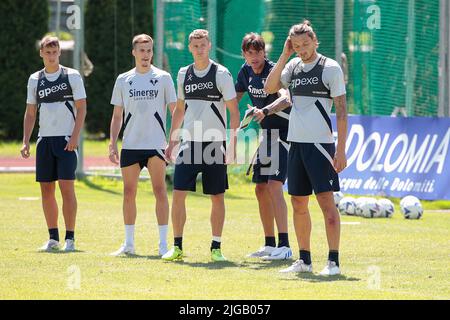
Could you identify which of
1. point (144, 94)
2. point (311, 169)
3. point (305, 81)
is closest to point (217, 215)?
point (144, 94)

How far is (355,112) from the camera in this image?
20625 mm

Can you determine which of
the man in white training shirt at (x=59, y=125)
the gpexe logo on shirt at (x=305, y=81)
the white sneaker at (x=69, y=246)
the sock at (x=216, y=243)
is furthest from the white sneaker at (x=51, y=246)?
the gpexe logo on shirt at (x=305, y=81)

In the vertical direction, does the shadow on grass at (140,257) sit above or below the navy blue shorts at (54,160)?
below

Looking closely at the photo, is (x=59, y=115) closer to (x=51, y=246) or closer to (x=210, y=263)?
(x=51, y=246)

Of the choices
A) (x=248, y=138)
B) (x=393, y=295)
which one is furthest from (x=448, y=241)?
(x=248, y=138)

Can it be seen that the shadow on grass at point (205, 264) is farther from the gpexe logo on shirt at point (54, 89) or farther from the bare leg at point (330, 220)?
the gpexe logo on shirt at point (54, 89)

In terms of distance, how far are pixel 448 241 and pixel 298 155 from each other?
12.3 feet

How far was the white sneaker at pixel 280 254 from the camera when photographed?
39.1 feet

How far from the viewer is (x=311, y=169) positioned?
1041 cm

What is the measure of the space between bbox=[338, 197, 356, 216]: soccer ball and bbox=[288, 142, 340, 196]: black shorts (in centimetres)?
615

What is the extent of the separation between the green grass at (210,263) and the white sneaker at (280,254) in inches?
11.5

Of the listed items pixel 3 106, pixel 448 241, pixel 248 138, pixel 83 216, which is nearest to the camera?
pixel 448 241

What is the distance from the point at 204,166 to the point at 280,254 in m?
1.27
